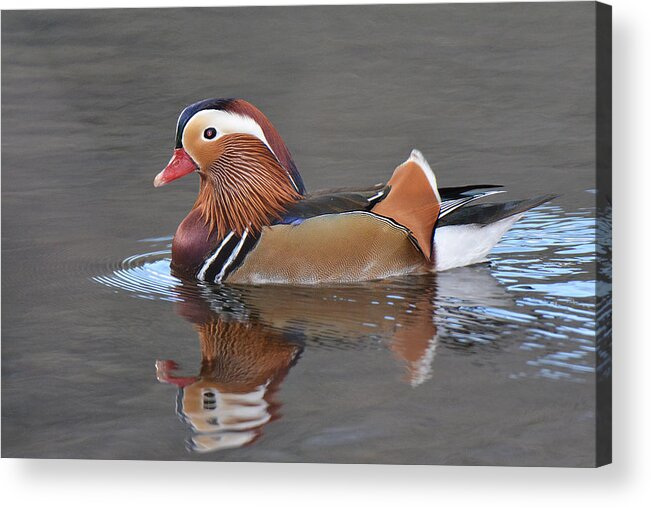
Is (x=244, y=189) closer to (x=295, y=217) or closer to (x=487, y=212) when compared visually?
(x=295, y=217)

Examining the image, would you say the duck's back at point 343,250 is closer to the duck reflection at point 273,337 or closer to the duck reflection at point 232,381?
the duck reflection at point 273,337

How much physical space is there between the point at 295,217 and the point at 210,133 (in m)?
0.32

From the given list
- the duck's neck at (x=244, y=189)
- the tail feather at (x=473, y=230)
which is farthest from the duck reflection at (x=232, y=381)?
the tail feather at (x=473, y=230)

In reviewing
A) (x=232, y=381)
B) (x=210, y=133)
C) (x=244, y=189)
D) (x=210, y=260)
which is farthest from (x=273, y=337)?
(x=210, y=133)

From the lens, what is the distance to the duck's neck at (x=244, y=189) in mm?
2945

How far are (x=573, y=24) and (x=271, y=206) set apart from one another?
903 mm

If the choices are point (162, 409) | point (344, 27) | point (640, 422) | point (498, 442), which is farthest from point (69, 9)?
point (640, 422)

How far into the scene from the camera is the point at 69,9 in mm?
3037

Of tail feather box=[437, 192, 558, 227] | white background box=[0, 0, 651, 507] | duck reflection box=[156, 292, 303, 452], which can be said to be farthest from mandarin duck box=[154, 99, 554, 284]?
white background box=[0, 0, 651, 507]

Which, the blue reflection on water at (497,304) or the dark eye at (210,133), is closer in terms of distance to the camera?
the blue reflection on water at (497,304)

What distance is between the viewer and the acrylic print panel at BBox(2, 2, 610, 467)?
2.86 metres

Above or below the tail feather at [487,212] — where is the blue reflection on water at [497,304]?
below

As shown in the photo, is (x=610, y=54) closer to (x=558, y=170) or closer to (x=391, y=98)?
(x=558, y=170)

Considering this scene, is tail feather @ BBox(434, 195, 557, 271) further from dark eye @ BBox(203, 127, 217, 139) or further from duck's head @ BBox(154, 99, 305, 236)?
dark eye @ BBox(203, 127, 217, 139)
